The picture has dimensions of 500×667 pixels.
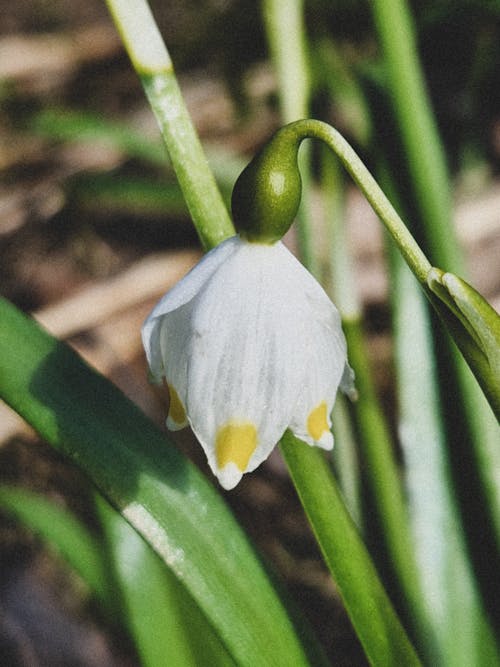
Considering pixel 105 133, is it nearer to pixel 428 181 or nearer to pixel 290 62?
pixel 290 62

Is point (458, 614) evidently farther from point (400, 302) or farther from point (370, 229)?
point (370, 229)

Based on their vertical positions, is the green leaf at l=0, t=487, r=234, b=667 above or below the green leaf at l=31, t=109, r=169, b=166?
below

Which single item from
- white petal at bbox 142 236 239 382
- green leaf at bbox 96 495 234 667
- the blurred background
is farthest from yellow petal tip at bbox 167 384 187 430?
the blurred background

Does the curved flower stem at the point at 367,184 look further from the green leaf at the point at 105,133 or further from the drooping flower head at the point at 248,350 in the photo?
the green leaf at the point at 105,133

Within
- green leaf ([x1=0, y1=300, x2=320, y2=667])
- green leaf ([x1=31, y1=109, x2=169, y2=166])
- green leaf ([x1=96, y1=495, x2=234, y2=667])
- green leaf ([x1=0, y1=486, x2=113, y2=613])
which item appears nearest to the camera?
green leaf ([x1=0, y1=300, x2=320, y2=667])

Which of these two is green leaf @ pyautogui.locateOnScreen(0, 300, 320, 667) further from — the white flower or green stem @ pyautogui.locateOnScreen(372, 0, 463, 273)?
green stem @ pyautogui.locateOnScreen(372, 0, 463, 273)

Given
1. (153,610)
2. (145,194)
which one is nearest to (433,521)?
(153,610)
